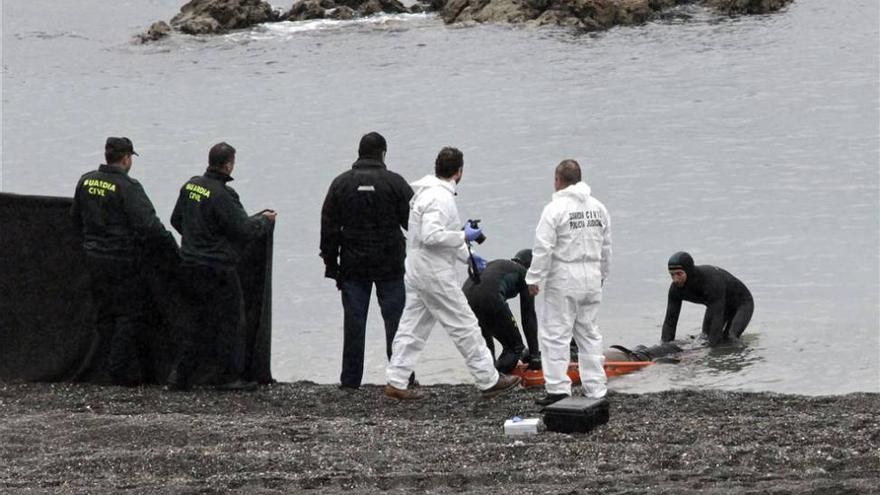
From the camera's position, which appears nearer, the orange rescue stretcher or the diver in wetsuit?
the orange rescue stretcher

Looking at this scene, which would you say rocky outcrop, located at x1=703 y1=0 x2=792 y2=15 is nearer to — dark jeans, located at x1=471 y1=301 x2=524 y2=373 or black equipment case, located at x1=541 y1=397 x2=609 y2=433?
dark jeans, located at x1=471 y1=301 x2=524 y2=373

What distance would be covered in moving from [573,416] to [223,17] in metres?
42.8

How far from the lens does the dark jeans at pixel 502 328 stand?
1252cm

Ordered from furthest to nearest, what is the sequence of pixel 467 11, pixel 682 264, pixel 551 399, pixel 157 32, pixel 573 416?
1. pixel 157 32
2. pixel 467 11
3. pixel 682 264
4. pixel 551 399
5. pixel 573 416

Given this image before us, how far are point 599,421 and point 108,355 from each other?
3.99 metres

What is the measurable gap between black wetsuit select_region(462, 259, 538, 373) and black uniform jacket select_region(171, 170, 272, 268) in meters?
2.17

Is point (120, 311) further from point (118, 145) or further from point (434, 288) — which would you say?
point (434, 288)

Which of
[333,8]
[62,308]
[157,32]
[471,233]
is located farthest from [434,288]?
[157,32]

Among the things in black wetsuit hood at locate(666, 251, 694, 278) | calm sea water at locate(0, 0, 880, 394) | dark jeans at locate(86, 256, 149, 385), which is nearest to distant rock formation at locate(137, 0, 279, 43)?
calm sea water at locate(0, 0, 880, 394)

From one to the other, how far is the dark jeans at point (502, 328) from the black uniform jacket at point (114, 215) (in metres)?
2.70

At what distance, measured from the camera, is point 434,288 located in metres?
10.7

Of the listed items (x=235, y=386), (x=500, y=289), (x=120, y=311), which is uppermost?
(x=120, y=311)

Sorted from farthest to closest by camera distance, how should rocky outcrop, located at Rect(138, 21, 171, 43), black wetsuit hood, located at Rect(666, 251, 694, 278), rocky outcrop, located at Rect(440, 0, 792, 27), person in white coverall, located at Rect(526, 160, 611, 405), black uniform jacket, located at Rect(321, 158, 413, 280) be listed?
1. rocky outcrop, located at Rect(138, 21, 171, 43)
2. rocky outcrop, located at Rect(440, 0, 792, 27)
3. black wetsuit hood, located at Rect(666, 251, 694, 278)
4. black uniform jacket, located at Rect(321, 158, 413, 280)
5. person in white coverall, located at Rect(526, 160, 611, 405)

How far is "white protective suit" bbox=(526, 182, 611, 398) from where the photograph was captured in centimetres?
1033
